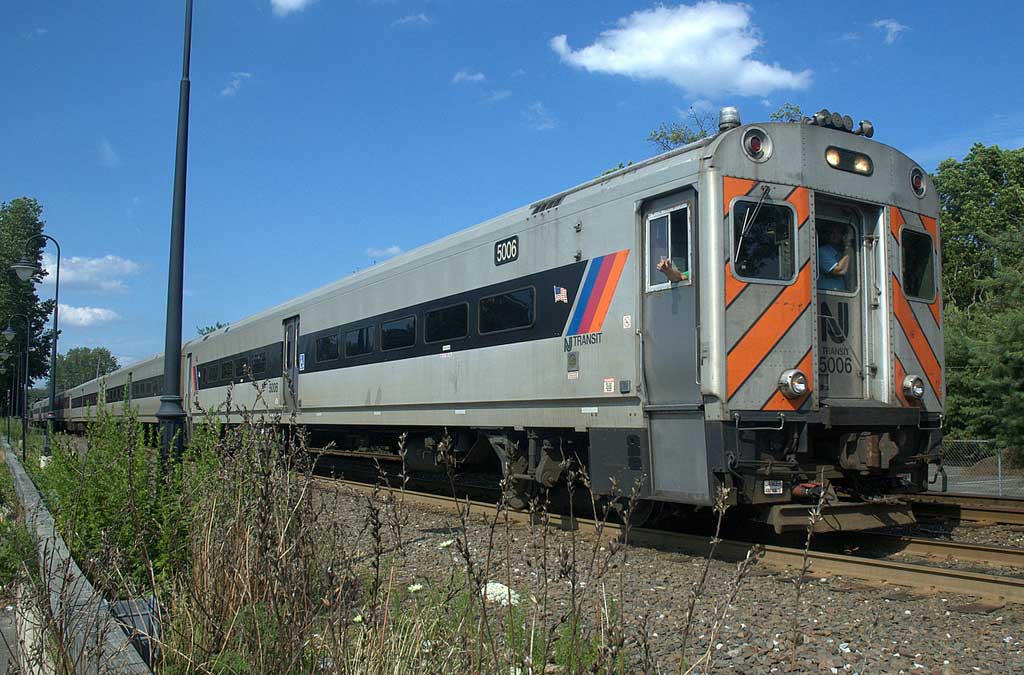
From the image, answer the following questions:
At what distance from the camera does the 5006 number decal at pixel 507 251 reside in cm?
922

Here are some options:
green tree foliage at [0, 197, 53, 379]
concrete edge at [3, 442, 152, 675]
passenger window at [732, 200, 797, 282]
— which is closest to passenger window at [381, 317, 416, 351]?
passenger window at [732, 200, 797, 282]

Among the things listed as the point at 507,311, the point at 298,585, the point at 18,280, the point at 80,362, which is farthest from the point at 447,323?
the point at 80,362

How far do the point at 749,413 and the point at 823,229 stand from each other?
2.24m

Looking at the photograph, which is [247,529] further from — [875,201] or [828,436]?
[875,201]

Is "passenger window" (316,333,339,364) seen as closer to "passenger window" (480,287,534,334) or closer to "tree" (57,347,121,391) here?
"passenger window" (480,287,534,334)

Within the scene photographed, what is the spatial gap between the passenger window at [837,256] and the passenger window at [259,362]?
12.4 meters

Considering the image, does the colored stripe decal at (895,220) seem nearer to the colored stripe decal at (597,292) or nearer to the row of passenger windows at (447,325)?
the colored stripe decal at (597,292)

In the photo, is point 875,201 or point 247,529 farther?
point 875,201

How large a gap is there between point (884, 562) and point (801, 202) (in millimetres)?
3090

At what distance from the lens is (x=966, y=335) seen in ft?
57.9

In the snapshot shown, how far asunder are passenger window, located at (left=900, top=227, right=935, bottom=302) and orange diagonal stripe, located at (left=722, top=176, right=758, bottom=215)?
6.81 ft

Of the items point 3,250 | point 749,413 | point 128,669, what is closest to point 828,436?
point 749,413

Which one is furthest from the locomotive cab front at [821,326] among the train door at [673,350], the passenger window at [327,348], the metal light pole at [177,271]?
the passenger window at [327,348]

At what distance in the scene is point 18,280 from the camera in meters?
53.6
